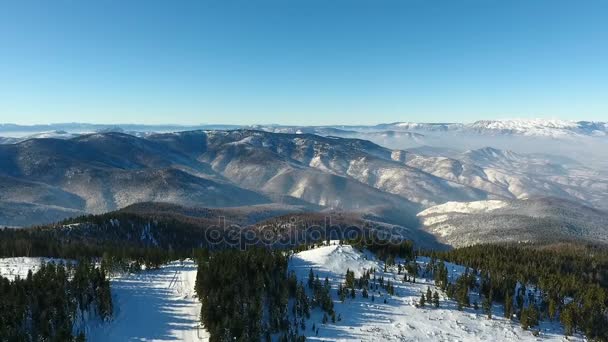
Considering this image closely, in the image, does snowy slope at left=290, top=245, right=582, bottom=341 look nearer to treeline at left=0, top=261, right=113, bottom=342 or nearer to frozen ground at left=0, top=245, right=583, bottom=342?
frozen ground at left=0, top=245, right=583, bottom=342

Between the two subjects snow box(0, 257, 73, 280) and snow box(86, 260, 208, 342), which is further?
snow box(0, 257, 73, 280)

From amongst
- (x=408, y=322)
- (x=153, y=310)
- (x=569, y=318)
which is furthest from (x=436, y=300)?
(x=153, y=310)

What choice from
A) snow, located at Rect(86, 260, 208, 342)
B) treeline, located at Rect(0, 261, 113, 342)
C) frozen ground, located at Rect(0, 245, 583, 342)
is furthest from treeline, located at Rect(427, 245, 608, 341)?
treeline, located at Rect(0, 261, 113, 342)

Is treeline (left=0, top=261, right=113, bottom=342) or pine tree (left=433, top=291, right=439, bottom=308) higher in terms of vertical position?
treeline (left=0, top=261, right=113, bottom=342)

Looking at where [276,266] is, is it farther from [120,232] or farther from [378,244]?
[120,232]

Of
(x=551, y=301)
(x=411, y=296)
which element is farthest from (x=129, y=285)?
(x=551, y=301)

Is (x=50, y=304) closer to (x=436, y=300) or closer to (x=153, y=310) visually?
(x=153, y=310)

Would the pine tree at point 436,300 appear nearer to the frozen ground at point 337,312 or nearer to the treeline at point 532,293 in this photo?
the frozen ground at point 337,312
